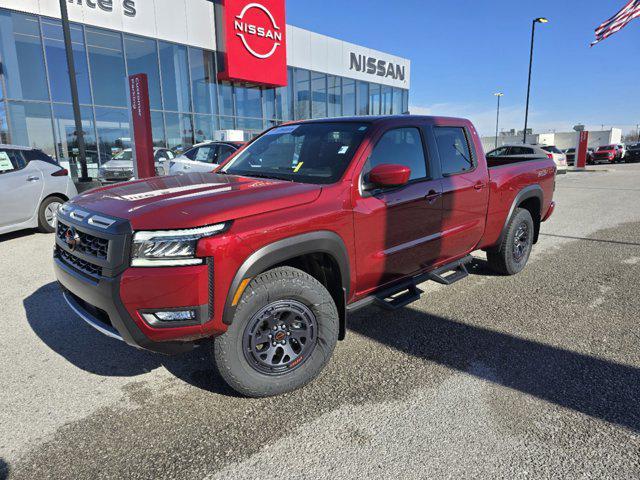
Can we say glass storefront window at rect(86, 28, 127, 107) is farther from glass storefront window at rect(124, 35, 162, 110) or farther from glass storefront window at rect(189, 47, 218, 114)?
glass storefront window at rect(189, 47, 218, 114)

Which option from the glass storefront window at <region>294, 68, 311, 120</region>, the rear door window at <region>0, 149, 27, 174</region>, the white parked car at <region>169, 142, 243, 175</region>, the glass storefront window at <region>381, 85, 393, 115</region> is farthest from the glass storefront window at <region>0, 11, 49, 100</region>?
the glass storefront window at <region>381, 85, 393, 115</region>

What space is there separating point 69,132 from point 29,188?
1096 centimetres

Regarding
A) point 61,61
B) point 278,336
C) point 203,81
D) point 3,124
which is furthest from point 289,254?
point 203,81

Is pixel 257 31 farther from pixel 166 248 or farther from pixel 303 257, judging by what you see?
pixel 166 248

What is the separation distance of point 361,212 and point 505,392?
1.50 metres

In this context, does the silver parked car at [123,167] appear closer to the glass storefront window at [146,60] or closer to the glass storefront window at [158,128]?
the glass storefront window at [158,128]

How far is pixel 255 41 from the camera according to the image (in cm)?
2148

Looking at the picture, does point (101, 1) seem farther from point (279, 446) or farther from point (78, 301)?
point (279, 446)

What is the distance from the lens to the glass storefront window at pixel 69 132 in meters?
16.3

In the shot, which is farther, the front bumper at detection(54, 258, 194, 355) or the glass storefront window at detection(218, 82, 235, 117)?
the glass storefront window at detection(218, 82, 235, 117)

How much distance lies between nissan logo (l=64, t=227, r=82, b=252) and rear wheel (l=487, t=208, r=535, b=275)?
4168 millimetres

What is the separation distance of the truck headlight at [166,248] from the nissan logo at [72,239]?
604mm

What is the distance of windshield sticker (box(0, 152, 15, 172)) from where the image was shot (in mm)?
6984

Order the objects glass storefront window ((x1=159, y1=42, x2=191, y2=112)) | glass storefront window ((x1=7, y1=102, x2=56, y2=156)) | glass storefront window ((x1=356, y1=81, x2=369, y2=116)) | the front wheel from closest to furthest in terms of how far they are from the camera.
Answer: the front wheel, glass storefront window ((x1=7, y1=102, x2=56, y2=156)), glass storefront window ((x1=159, y1=42, x2=191, y2=112)), glass storefront window ((x1=356, y1=81, x2=369, y2=116))
